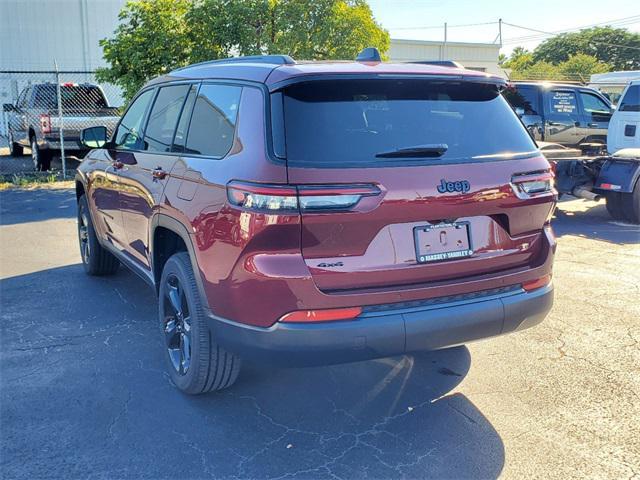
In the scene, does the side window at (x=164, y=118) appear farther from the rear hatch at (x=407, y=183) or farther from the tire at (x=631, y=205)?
the tire at (x=631, y=205)

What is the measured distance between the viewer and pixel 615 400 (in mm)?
3578

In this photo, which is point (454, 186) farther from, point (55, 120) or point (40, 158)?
point (40, 158)

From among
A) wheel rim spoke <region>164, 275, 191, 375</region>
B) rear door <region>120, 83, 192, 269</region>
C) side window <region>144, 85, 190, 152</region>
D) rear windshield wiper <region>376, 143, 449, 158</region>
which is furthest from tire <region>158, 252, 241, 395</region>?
rear windshield wiper <region>376, 143, 449, 158</region>

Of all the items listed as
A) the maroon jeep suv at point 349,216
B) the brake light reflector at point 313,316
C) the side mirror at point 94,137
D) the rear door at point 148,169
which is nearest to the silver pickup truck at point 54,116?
the side mirror at point 94,137

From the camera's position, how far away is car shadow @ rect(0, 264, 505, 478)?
2957 mm

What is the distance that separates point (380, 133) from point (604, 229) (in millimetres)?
6618

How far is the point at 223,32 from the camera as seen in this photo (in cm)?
1205

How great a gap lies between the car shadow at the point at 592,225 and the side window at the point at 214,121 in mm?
5987

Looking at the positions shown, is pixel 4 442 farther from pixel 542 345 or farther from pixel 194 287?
pixel 542 345

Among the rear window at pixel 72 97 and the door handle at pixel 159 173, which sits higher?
the rear window at pixel 72 97

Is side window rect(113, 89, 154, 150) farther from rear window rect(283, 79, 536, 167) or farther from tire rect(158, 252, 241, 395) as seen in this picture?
rear window rect(283, 79, 536, 167)

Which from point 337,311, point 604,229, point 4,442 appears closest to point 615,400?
point 337,311

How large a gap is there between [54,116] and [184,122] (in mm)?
10189

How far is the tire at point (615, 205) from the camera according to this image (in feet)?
29.0
